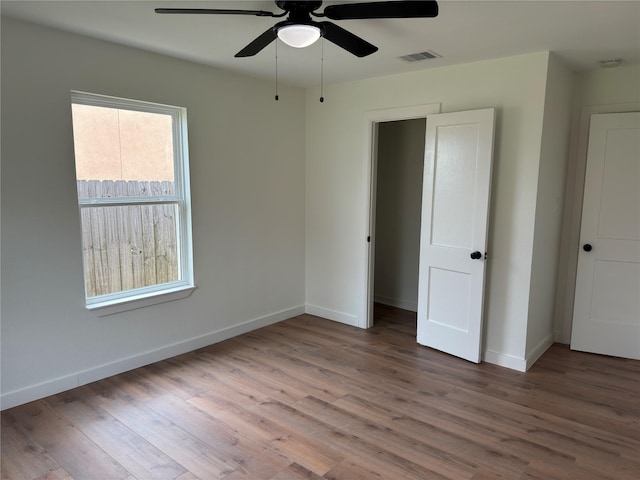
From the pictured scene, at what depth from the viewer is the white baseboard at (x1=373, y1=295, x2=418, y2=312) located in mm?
5137

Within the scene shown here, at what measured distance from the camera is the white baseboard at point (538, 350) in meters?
3.48

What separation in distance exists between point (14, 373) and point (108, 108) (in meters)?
1.95

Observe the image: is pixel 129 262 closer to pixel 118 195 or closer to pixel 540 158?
pixel 118 195

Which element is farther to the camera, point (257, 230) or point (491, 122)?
point (257, 230)

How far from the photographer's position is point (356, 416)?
2.74 m

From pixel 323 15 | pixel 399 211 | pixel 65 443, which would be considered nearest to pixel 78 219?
pixel 65 443

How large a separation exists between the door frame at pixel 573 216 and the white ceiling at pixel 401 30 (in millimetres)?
491

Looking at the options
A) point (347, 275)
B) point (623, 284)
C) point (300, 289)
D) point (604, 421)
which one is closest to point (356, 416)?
point (604, 421)

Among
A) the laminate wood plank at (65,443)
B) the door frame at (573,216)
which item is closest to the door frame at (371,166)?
the door frame at (573,216)

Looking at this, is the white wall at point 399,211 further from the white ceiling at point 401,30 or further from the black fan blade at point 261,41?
the black fan blade at point 261,41

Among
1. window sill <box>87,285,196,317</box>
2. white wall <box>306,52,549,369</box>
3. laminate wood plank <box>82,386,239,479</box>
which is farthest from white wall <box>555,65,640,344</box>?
window sill <box>87,285,196,317</box>

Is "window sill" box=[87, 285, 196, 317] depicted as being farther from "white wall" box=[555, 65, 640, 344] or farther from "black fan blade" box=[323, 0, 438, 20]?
"white wall" box=[555, 65, 640, 344]

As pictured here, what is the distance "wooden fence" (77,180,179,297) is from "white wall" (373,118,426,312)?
2.57 m

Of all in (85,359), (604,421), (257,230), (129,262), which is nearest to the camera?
(604,421)
